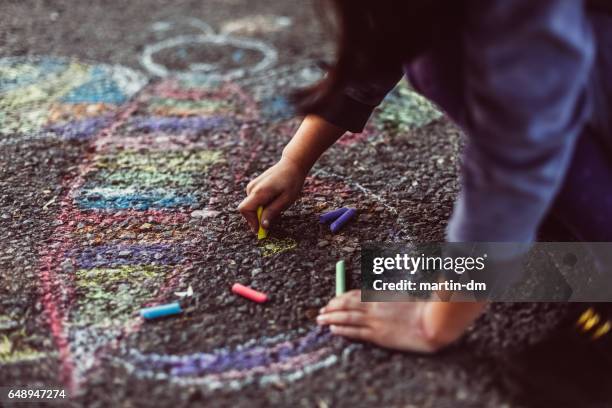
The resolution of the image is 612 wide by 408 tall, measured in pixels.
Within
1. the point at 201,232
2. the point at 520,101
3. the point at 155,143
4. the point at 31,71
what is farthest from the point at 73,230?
the point at 520,101

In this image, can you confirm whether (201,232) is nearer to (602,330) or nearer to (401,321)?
(401,321)

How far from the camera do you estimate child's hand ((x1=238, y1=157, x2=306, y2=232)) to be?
1.27 metres

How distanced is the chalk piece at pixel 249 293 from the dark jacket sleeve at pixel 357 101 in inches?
12.7

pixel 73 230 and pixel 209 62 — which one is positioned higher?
pixel 209 62

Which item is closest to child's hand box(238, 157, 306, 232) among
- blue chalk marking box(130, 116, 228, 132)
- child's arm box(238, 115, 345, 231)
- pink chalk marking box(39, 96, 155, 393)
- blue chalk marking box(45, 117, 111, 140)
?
child's arm box(238, 115, 345, 231)

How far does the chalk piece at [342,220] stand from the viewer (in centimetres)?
131

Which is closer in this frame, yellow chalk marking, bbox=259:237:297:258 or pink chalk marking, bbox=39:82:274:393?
pink chalk marking, bbox=39:82:274:393

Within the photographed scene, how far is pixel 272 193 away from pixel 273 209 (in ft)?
0.10

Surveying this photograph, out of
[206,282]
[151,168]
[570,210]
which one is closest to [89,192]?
[151,168]

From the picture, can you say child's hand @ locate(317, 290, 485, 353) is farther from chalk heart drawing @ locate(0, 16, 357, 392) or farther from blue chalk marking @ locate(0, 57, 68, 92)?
blue chalk marking @ locate(0, 57, 68, 92)

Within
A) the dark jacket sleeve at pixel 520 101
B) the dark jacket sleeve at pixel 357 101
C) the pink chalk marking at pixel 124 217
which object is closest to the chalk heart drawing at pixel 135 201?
the pink chalk marking at pixel 124 217

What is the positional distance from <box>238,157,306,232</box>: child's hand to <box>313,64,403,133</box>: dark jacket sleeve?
0.12m

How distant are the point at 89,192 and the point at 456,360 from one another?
2.71 ft

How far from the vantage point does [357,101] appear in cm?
121
